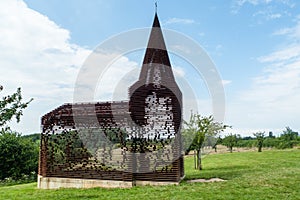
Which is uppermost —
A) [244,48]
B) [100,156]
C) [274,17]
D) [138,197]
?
[274,17]

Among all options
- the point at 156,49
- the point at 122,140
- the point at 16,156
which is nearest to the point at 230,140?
the point at 16,156

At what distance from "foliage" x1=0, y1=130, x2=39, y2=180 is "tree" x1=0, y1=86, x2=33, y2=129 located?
13.8 m

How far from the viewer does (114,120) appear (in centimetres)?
921

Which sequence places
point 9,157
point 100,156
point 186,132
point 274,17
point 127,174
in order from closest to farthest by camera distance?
point 127,174 → point 100,156 → point 274,17 → point 186,132 → point 9,157

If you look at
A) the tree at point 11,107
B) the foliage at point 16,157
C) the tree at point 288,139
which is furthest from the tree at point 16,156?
the tree at point 288,139

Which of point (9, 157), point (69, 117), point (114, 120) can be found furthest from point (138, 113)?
point (9, 157)

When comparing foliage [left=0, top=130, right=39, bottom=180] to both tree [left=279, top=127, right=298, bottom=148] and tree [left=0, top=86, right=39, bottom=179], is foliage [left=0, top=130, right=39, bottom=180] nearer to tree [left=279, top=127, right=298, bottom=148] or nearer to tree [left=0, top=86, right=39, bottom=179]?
tree [left=0, top=86, right=39, bottom=179]

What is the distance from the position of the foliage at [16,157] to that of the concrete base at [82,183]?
27.2 feet

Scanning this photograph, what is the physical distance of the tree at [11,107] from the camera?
4.21 meters

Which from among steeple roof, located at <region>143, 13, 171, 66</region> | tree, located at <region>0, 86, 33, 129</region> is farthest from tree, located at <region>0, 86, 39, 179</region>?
tree, located at <region>0, 86, 33, 129</region>

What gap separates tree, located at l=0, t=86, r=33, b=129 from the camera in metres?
4.21

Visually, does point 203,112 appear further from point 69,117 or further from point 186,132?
point 69,117

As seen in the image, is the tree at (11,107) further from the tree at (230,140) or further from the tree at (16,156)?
the tree at (230,140)

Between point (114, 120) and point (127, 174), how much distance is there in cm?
179
